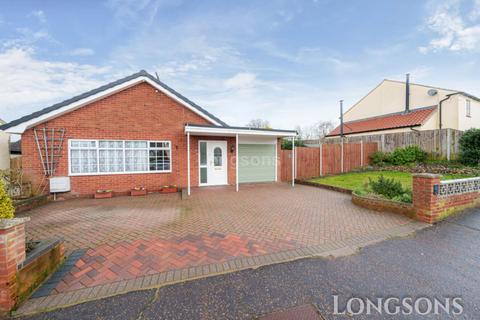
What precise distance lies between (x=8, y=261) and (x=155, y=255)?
1661mm

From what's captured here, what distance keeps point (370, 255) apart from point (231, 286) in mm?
2411

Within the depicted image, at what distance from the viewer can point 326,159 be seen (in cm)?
1270

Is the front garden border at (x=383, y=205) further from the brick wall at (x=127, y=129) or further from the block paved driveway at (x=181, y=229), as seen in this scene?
the brick wall at (x=127, y=129)

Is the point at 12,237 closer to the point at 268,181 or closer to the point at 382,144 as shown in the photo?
the point at 268,181

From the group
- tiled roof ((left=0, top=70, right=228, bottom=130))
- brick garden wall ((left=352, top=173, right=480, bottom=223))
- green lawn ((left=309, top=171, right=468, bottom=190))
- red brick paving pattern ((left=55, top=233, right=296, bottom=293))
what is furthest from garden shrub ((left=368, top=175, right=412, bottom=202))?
tiled roof ((left=0, top=70, right=228, bottom=130))

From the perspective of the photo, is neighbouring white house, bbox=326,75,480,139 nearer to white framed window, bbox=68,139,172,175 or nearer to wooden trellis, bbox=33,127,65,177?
white framed window, bbox=68,139,172,175

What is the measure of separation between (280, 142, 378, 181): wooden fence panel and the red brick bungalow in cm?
258

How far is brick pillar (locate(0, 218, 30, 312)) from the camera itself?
6.66 feet

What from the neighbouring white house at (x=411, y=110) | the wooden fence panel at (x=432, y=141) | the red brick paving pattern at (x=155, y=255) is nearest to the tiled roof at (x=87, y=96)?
the red brick paving pattern at (x=155, y=255)

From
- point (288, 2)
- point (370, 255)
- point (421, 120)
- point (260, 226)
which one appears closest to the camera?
point (370, 255)

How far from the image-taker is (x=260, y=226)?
4.54 m

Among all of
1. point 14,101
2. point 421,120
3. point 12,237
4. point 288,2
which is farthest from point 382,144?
point 14,101

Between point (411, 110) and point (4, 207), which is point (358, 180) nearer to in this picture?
point (4, 207)

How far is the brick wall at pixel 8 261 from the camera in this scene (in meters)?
2.03
